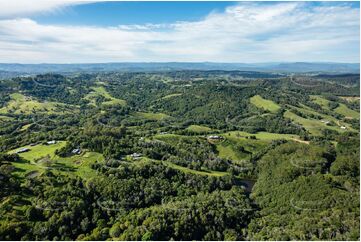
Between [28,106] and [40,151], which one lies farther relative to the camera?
[28,106]

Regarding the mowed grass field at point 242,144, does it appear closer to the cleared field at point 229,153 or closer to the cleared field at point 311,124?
the cleared field at point 229,153

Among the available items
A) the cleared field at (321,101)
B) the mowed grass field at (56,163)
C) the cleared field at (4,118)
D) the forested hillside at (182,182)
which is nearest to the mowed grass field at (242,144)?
the forested hillside at (182,182)

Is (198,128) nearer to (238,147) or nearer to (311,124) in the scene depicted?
(238,147)

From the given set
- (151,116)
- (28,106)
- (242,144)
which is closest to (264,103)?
(151,116)

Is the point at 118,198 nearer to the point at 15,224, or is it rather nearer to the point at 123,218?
the point at 123,218

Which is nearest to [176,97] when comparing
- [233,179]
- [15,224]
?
[233,179]

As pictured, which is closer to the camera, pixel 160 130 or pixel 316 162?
pixel 316 162
